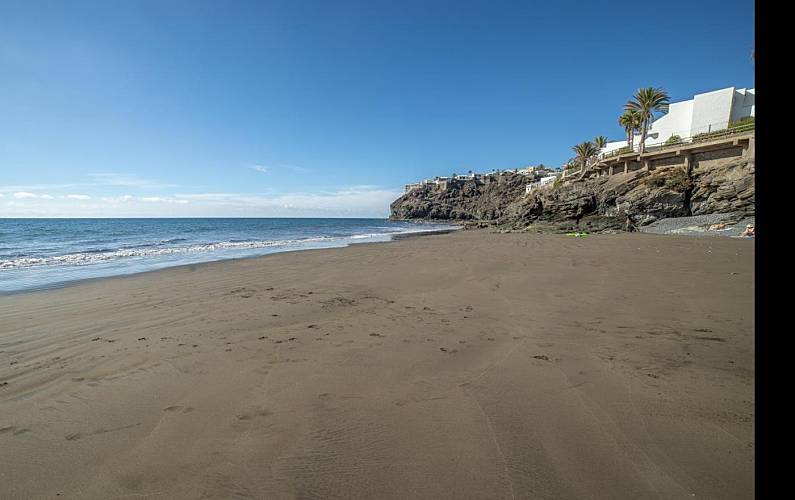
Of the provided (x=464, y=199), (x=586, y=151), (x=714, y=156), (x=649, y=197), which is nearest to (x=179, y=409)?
(x=649, y=197)

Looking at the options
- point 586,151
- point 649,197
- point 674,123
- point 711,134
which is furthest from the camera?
point 586,151

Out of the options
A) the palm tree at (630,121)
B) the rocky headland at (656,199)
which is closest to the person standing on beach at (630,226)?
the rocky headland at (656,199)

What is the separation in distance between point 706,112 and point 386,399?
4889cm

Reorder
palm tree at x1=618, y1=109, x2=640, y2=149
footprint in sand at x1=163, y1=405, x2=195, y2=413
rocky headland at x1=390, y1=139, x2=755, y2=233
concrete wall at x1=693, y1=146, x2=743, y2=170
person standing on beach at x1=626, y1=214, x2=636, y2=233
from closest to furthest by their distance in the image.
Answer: footprint in sand at x1=163, y1=405, x2=195, y2=413, rocky headland at x1=390, y1=139, x2=755, y2=233, concrete wall at x1=693, y1=146, x2=743, y2=170, person standing on beach at x1=626, y1=214, x2=636, y2=233, palm tree at x1=618, y1=109, x2=640, y2=149

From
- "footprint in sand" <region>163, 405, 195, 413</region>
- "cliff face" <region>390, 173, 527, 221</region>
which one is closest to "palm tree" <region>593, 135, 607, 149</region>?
"cliff face" <region>390, 173, 527, 221</region>

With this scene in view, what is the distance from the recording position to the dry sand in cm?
255

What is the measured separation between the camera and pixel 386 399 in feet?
11.7

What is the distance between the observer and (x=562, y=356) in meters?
4.41

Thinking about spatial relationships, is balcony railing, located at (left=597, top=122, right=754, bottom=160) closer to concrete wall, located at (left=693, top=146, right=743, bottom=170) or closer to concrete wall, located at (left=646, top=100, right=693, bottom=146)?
concrete wall, located at (left=693, top=146, right=743, bottom=170)

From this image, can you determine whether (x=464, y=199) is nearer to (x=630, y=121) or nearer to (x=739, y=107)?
(x=630, y=121)

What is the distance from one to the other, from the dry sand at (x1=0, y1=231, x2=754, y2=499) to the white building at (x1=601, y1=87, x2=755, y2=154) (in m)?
40.7

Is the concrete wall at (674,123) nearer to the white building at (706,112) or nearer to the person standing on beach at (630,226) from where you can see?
the white building at (706,112)
